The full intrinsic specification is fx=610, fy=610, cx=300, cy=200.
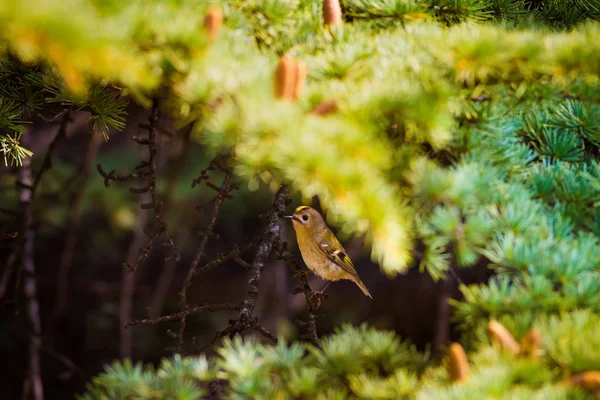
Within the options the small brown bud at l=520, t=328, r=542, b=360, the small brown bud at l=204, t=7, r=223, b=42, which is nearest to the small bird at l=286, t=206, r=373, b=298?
the small brown bud at l=204, t=7, r=223, b=42

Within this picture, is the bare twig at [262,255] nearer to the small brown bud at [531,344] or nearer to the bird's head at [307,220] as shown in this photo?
the small brown bud at [531,344]

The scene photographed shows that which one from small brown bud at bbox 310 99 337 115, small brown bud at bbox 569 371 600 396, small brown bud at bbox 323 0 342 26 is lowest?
small brown bud at bbox 569 371 600 396

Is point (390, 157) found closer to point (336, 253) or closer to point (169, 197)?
point (336, 253)

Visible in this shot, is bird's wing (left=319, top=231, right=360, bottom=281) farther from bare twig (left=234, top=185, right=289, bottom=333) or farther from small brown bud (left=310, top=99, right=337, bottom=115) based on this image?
small brown bud (left=310, top=99, right=337, bottom=115)

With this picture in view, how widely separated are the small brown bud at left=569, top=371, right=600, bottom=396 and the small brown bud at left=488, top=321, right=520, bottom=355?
0.11 metres

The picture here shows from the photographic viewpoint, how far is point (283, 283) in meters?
4.27

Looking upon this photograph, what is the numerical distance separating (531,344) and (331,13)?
0.95 m

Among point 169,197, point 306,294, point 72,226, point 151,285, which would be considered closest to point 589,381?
point 306,294

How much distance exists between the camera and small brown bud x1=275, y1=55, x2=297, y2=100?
1202mm

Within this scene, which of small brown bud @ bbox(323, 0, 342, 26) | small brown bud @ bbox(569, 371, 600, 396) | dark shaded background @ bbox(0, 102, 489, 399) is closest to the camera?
small brown bud @ bbox(569, 371, 600, 396)

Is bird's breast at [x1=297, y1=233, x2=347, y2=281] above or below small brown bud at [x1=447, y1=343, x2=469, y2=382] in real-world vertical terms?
above

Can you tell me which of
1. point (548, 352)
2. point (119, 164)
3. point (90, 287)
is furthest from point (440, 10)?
point (90, 287)

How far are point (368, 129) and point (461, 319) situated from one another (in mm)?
483

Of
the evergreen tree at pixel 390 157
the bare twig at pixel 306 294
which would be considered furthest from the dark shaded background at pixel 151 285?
the evergreen tree at pixel 390 157
